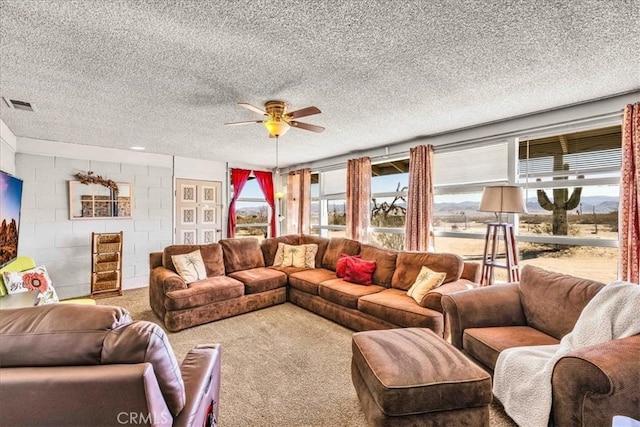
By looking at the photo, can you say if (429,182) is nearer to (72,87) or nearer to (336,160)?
(336,160)

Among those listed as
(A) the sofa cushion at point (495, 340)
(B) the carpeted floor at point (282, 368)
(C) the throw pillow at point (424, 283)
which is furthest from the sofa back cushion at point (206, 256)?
(A) the sofa cushion at point (495, 340)

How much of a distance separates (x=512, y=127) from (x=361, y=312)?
2760mm

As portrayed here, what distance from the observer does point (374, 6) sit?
1.55 m

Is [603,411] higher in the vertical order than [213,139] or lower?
lower

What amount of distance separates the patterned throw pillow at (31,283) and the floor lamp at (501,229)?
14.0 ft

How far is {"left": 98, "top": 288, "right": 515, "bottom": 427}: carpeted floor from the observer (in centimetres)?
195

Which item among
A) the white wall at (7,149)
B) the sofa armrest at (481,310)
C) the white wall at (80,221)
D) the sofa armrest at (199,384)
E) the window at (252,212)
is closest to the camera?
the sofa armrest at (199,384)

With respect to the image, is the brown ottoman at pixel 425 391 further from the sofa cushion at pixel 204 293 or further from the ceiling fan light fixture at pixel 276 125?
the sofa cushion at pixel 204 293

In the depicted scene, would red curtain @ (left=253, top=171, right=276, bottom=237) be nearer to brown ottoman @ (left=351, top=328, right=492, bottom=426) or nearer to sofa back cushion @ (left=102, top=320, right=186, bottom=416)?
brown ottoman @ (left=351, top=328, right=492, bottom=426)

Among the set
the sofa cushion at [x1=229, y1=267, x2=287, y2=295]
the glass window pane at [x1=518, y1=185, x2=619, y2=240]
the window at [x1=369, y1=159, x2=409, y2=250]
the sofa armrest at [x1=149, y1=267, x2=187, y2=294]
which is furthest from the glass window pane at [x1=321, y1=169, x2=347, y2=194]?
the sofa armrest at [x1=149, y1=267, x2=187, y2=294]

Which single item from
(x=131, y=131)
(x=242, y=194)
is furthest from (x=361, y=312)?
(x=242, y=194)

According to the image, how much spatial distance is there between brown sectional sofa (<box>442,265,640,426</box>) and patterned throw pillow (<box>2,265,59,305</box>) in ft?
11.6

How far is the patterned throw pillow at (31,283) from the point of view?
8.43ft

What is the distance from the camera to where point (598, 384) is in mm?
1395
